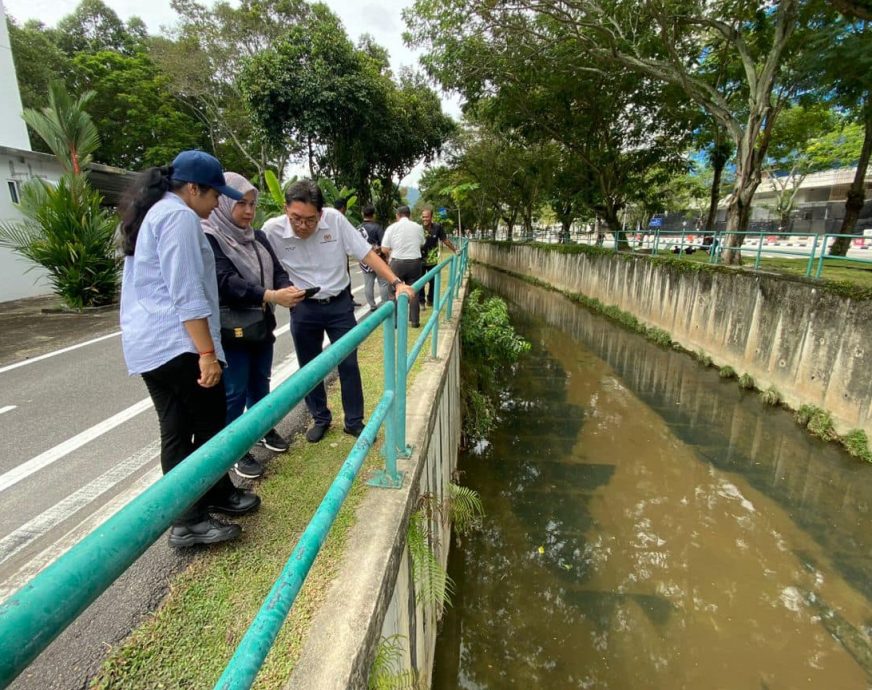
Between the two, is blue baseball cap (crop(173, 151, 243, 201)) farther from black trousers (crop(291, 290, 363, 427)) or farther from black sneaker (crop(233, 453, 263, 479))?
black sneaker (crop(233, 453, 263, 479))

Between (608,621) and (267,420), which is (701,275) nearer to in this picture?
(608,621)

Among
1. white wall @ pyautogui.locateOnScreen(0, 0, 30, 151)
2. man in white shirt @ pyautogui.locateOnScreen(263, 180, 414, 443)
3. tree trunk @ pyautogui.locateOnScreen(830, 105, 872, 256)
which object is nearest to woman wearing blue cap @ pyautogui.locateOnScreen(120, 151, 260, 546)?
man in white shirt @ pyautogui.locateOnScreen(263, 180, 414, 443)

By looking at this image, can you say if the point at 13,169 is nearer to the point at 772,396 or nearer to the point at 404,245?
the point at 404,245

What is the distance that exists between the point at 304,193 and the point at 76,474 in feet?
7.42

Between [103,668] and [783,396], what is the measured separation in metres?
8.59

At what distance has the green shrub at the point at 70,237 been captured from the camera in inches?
297

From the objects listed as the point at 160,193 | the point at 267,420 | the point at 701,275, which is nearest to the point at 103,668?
the point at 267,420

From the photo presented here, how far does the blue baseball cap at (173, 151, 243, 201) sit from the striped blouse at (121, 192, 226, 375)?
0.12m

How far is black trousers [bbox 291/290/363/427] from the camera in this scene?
283 cm

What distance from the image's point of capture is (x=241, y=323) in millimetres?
2400

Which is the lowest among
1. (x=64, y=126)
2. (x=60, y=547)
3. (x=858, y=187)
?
(x=60, y=547)

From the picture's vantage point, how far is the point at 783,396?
7180 millimetres

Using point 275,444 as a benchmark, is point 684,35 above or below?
above

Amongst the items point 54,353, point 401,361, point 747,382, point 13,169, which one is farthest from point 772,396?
point 13,169
